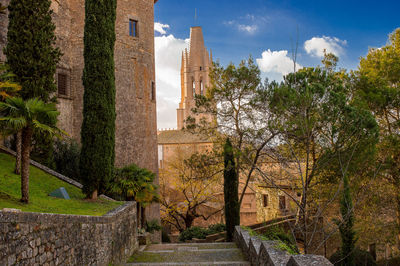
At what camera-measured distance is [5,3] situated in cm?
1466

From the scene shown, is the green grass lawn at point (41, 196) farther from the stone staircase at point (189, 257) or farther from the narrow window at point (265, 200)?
the narrow window at point (265, 200)

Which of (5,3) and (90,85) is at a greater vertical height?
(5,3)

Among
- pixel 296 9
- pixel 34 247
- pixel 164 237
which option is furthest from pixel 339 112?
pixel 164 237

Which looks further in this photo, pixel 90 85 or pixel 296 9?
pixel 90 85

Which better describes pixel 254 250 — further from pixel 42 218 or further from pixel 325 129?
pixel 325 129

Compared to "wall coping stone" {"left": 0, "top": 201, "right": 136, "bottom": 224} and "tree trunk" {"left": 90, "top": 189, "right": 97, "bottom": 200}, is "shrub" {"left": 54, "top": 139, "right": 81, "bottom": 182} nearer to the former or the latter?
"tree trunk" {"left": 90, "top": 189, "right": 97, "bottom": 200}

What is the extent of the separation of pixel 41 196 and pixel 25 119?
8.20 ft

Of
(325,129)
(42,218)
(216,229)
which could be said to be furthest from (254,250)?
(216,229)

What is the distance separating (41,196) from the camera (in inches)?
348

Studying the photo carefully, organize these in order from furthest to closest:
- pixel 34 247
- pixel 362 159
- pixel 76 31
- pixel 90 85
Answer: pixel 76 31
pixel 362 159
pixel 90 85
pixel 34 247

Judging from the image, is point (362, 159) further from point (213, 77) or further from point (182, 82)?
point (182, 82)

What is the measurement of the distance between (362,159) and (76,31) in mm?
15340

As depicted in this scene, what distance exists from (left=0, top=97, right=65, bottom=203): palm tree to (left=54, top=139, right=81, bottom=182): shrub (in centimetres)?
783

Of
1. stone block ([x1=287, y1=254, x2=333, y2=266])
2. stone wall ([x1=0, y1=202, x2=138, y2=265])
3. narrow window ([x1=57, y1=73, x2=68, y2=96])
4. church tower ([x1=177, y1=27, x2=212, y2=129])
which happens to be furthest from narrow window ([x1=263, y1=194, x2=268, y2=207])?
church tower ([x1=177, y1=27, x2=212, y2=129])
